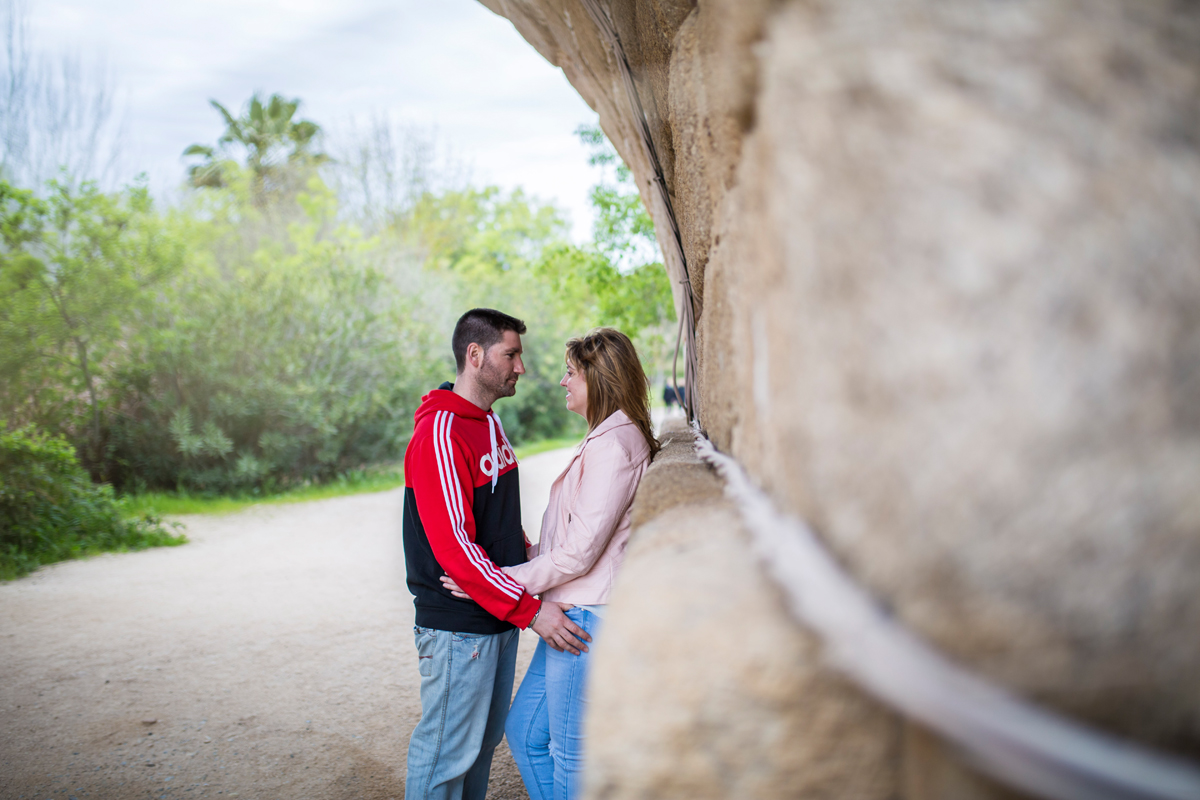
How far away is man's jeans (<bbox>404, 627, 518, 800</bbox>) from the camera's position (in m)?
2.30

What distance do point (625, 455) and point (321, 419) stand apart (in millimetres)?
10669

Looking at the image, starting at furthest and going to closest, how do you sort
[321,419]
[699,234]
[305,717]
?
1. [321,419]
2. [305,717]
3. [699,234]

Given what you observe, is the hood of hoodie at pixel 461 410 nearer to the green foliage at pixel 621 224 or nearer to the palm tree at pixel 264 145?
the green foliage at pixel 621 224

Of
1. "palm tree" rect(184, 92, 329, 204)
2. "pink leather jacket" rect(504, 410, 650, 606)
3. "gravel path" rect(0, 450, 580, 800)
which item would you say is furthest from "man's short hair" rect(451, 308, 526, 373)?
"palm tree" rect(184, 92, 329, 204)

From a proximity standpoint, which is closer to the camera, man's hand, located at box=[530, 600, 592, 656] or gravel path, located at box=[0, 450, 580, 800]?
man's hand, located at box=[530, 600, 592, 656]

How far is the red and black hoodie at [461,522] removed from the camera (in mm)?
2248

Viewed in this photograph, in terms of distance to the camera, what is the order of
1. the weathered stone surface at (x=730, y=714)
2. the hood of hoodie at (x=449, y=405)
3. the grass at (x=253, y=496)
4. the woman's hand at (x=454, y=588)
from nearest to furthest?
1. the weathered stone surface at (x=730, y=714)
2. the woman's hand at (x=454, y=588)
3. the hood of hoodie at (x=449, y=405)
4. the grass at (x=253, y=496)

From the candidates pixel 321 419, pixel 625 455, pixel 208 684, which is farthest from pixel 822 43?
pixel 321 419

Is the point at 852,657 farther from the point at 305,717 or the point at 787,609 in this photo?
the point at 305,717

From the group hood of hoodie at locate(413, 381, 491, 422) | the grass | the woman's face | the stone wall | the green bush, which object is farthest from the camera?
the grass

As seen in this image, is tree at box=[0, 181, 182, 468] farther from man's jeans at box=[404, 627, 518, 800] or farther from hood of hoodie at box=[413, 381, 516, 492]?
man's jeans at box=[404, 627, 518, 800]

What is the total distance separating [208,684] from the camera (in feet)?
14.5

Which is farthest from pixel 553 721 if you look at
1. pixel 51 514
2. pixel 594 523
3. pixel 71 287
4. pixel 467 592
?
pixel 71 287

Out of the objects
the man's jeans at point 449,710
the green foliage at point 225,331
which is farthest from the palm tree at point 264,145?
the man's jeans at point 449,710
